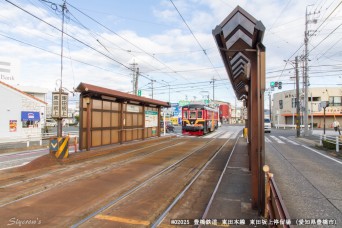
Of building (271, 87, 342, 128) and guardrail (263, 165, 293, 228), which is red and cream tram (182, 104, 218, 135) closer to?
guardrail (263, 165, 293, 228)

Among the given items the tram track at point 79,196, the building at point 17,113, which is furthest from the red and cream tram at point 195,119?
the tram track at point 79,196

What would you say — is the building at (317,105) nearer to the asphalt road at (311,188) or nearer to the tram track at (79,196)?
the asphalt road at (311,188)

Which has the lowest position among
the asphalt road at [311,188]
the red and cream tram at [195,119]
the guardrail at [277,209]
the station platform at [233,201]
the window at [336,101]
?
the asphalt road at [311,188]

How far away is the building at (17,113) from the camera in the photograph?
2520 centimetres

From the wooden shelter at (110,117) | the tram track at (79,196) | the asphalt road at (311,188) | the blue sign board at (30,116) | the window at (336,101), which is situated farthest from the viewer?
the window at (336,101)

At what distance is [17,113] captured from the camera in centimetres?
2644

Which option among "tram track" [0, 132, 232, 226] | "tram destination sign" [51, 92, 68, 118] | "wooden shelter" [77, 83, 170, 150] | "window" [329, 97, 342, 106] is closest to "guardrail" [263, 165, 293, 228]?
"tram track" [0, 132, 232, 226]

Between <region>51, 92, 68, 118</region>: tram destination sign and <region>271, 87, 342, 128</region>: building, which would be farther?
<region>271, 87, 342, 128</region>: building

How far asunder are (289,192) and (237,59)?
3982 millimetres

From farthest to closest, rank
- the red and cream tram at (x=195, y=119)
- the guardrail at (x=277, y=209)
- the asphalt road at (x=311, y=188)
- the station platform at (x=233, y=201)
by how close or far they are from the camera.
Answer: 1. the red and cream tram at (x=195, y=119)
2. the asphalt road at (x=311, y=188)
3. the station platform at (x=233, y=201)
4. the guardrail at (x=277, y=209)

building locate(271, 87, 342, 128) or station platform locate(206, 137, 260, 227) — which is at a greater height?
building locate(271, 87, 342, 128)

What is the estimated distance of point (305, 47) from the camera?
2927cm

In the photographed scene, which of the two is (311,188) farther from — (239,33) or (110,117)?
(110,117)

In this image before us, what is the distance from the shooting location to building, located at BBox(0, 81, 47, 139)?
25200 millimetres
